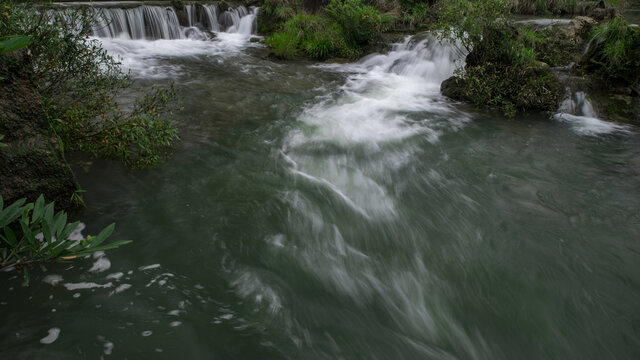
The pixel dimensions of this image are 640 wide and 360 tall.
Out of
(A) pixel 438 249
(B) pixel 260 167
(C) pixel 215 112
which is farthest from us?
(C) pixel 215 112

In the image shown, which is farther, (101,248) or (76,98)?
(76,98)

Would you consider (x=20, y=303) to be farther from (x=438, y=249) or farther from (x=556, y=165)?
(x=556, y=165)

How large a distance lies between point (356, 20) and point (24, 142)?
10611 millimetres

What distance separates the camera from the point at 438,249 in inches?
151

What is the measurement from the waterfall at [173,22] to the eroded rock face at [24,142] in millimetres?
11146

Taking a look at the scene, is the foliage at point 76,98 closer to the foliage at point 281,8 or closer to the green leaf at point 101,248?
the green leaf at point 101,248

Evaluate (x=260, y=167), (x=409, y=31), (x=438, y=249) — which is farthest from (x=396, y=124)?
(x=409, y=31)

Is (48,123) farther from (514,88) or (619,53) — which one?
(619,53)

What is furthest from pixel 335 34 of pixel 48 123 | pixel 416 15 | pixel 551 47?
pixel 48 123

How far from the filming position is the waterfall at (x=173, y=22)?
536 inches

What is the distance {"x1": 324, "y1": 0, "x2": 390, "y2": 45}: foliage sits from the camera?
1151 cm

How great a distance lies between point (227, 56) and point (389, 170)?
8647 mm

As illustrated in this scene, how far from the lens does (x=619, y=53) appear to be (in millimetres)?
7355

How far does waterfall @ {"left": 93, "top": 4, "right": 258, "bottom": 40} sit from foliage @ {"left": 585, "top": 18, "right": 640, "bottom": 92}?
43.2 feet
